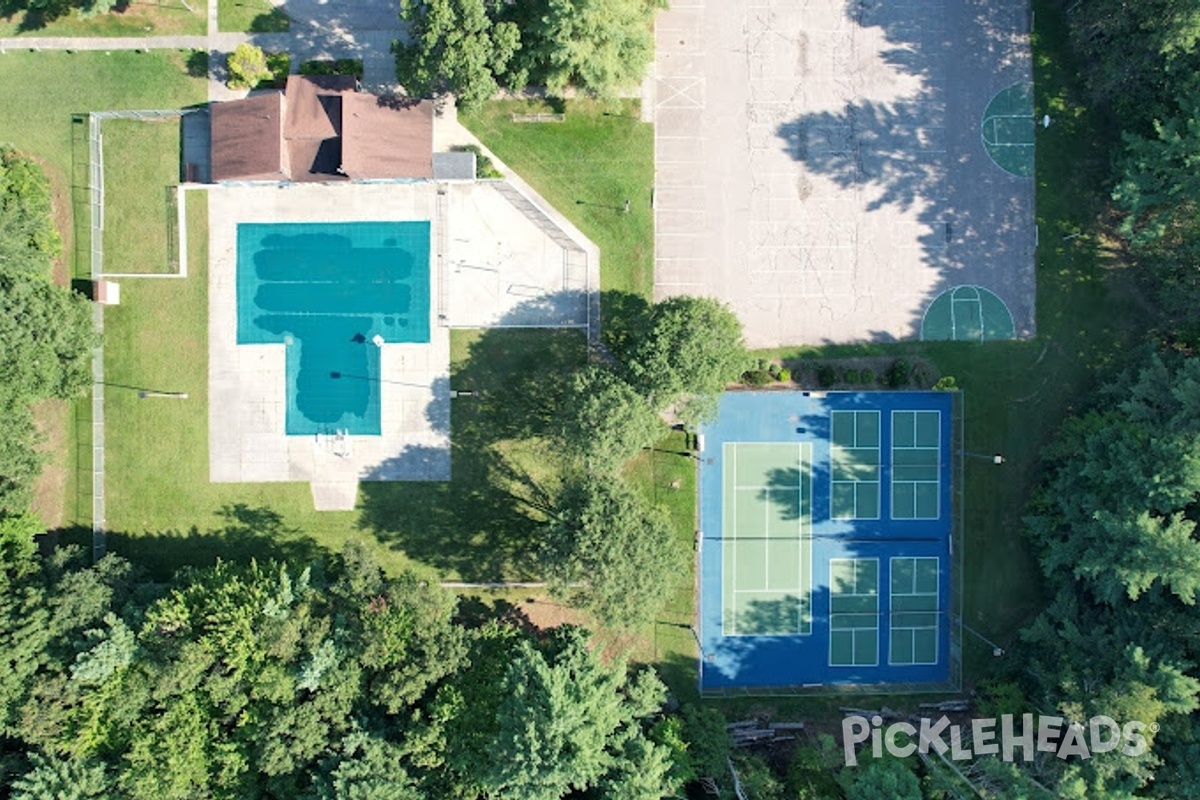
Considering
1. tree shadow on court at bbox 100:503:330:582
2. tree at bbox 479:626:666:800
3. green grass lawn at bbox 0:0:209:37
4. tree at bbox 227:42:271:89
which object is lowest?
tree at bbox 479:626:666:800

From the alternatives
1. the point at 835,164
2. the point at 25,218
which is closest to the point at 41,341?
the point at 25,218

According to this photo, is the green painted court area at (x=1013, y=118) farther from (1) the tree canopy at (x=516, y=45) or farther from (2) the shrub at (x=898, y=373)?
(1) the tree canopy at (x=516, y=45)

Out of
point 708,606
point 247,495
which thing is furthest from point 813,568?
point 247,495

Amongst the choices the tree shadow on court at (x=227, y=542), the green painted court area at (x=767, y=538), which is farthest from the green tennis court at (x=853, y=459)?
the tree shadow on court at (x=227, y=542)

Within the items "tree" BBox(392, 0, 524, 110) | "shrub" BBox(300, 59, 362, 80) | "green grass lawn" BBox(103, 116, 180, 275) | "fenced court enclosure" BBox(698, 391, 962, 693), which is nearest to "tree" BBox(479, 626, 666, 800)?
"fenced court enclosure" BBox(698, 391, 962, 693)

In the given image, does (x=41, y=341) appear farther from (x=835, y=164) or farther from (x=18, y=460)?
(x=835, y=164)

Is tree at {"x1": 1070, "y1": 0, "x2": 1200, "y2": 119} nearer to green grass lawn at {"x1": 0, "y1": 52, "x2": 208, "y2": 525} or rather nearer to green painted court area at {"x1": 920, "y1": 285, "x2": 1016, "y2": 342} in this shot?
green painted court area at {"x1": 920, "y1": 285, "x2": 1016, "y2": 342}
